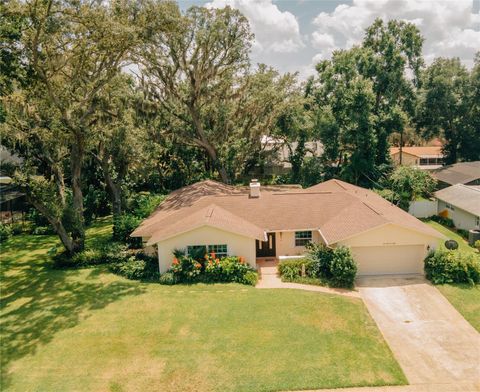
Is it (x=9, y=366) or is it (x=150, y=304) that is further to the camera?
(x=150, y=304)

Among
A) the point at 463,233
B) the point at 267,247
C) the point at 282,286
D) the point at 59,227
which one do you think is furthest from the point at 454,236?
the point at 59,227

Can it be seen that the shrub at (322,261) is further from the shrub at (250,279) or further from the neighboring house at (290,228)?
the shrub at (250,279)

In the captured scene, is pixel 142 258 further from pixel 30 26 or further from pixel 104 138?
pixel 30 26

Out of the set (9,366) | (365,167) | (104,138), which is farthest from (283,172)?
(9,366)

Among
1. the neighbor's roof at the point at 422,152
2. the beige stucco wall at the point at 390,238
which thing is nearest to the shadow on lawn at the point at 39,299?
the beige stucco wall at the point at 390,238

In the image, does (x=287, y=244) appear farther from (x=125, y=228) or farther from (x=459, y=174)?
(x=459, y=174)

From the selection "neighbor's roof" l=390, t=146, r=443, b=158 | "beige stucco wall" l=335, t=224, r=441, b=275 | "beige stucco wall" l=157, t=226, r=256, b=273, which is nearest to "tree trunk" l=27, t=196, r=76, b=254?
"beige stucco wall" l=157, t=226, r=256, b=273
